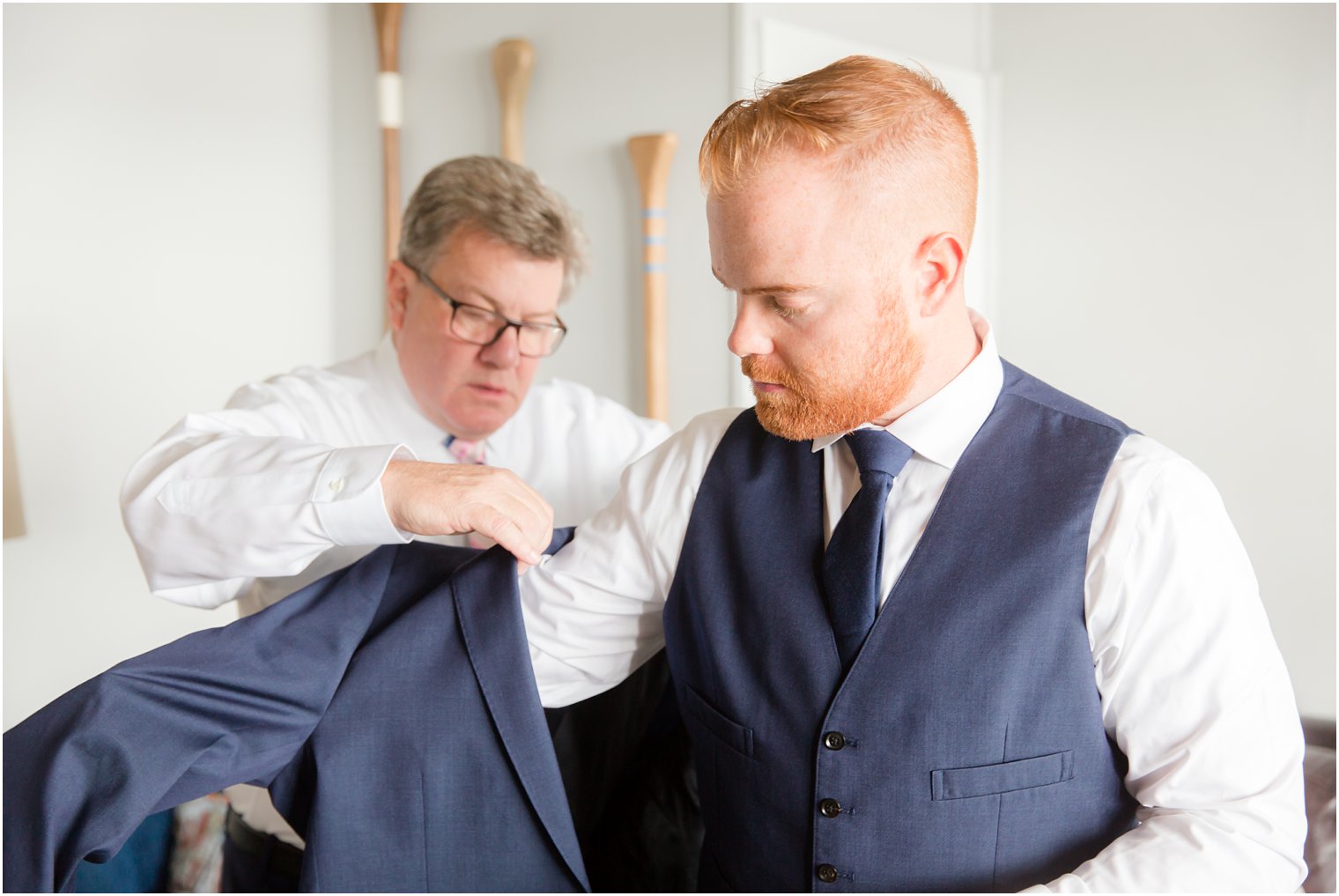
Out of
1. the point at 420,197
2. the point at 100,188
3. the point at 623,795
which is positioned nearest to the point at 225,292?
the point at 100,188

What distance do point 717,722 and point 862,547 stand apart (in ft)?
0.98

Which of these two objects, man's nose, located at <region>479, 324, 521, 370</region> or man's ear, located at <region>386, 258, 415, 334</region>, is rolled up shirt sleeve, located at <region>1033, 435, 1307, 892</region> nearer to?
man's nose, located at <region>479, 324, 521, 370</region>

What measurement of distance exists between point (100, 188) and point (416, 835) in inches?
85.4

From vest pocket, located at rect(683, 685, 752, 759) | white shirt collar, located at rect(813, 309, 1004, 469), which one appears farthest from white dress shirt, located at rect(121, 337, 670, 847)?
white shirt collar, located at rect(813, 309, 1004, 469)

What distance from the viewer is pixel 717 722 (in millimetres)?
1353

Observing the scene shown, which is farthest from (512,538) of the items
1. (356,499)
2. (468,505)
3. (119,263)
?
(119,263)

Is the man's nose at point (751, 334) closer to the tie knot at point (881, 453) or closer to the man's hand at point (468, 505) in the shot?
the tie knot at point (881, 453)

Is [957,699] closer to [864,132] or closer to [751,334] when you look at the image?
[751,334]

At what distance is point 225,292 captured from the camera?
3264 millimetres

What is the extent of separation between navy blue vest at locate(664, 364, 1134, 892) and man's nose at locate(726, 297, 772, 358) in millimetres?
215

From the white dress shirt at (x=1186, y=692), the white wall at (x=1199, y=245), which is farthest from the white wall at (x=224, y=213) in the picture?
the white dress shirt at (x=1186, y=692)

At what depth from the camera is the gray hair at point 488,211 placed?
1.99 metres

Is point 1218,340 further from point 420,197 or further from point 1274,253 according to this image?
point 420,197

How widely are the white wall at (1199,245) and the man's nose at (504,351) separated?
2038mm
